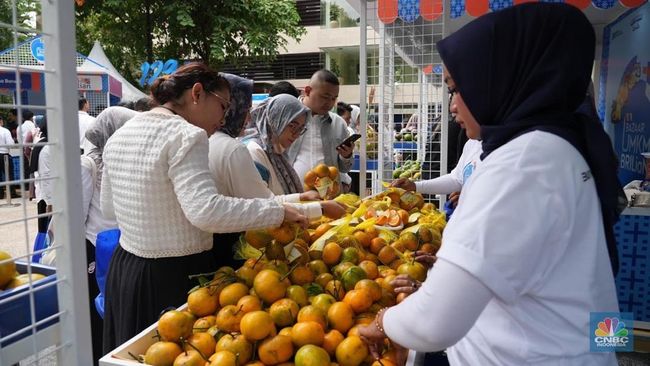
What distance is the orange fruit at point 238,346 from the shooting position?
1.40 metres

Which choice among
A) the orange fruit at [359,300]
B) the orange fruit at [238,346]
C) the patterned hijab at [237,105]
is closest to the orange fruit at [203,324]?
the orange fruit at [238,346]

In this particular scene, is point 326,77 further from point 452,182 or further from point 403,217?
point 403,217

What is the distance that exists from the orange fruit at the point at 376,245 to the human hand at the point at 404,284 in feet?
1.45

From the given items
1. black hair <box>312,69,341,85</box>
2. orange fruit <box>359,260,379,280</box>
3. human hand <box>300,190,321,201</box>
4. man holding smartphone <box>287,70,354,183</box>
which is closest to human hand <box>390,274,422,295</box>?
orange fruit <box>359,260,379,280</box>

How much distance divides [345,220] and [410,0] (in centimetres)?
236

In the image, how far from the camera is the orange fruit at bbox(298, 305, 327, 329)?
1.50 m

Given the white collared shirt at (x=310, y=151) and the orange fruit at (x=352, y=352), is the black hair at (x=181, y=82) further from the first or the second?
the white collared shirt at (x=310, y=151)

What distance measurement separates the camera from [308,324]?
1447 mm

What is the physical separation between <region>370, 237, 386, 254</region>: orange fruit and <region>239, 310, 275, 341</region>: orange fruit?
0.81 metres

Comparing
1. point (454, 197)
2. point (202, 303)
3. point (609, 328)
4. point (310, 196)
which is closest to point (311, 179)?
point (310, 196)

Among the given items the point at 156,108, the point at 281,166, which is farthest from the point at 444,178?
the point at 156,108

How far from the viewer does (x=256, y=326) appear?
→ 1423 mm

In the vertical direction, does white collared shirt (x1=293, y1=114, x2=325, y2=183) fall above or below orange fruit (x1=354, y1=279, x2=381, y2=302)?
above

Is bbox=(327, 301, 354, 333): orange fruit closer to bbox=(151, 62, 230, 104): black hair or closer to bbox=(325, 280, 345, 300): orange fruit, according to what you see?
bbox=(325, 280, 345, 300): orange fruit
